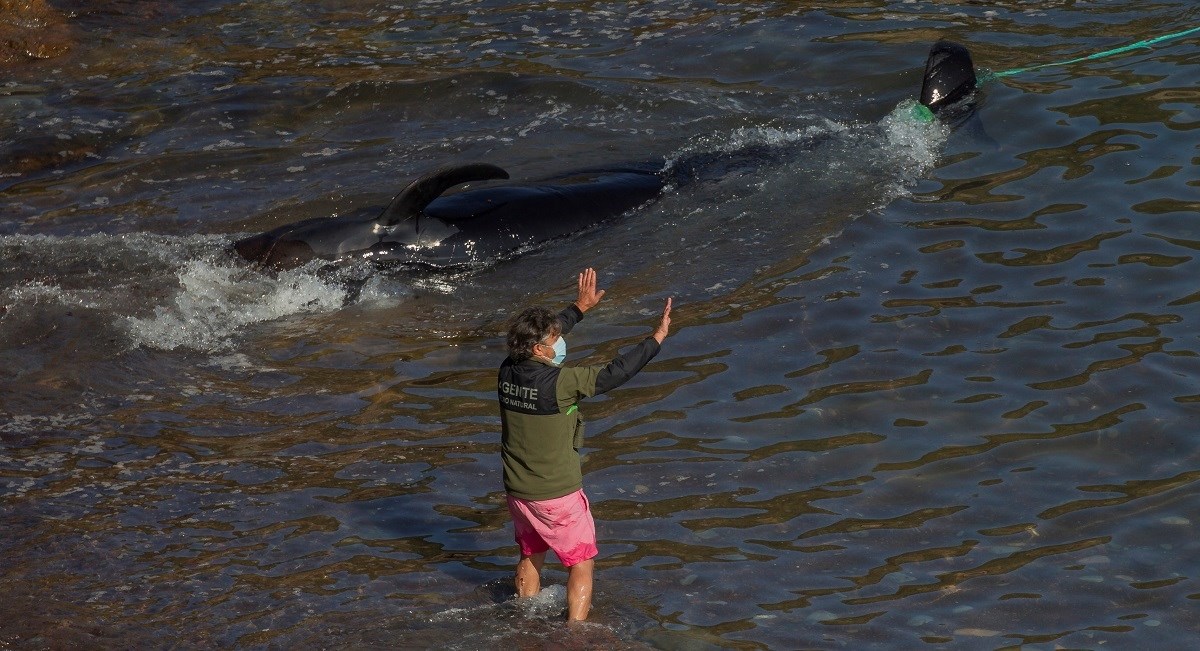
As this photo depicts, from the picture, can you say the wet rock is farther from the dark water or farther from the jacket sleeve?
the jacket sleeve

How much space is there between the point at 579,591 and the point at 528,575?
0.95 ft

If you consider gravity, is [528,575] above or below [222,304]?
below

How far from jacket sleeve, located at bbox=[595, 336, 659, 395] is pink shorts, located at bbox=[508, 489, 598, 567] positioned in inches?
21.2

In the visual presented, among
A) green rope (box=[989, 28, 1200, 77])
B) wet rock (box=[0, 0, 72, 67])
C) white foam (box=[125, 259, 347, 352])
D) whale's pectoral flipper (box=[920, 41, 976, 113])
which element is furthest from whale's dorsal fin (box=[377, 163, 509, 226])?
wet rock (box=[0, 0, 72, 67])

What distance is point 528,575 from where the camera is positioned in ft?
17.6

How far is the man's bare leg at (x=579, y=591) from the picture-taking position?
516 cm

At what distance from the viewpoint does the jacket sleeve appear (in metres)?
4.89

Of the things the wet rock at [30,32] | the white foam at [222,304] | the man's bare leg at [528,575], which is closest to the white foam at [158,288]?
the white foam at [222,304]

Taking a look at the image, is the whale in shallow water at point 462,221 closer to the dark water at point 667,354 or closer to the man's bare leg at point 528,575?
the dark water at point 667,354

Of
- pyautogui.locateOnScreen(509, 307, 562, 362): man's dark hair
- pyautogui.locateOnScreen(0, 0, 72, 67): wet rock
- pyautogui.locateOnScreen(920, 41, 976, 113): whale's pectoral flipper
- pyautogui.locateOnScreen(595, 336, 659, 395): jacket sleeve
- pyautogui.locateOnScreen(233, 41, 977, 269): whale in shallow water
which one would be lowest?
pyautogui.locateOnScreen(233, 41, 977, 269): whale in shallow water

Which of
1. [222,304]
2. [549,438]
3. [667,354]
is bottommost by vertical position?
[667,354]

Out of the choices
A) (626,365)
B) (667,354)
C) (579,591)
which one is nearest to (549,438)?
(626,365)

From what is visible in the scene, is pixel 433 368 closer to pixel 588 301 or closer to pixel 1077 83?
pixel 588 301

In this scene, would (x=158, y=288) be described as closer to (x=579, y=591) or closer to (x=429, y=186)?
(x=429, y=186)
